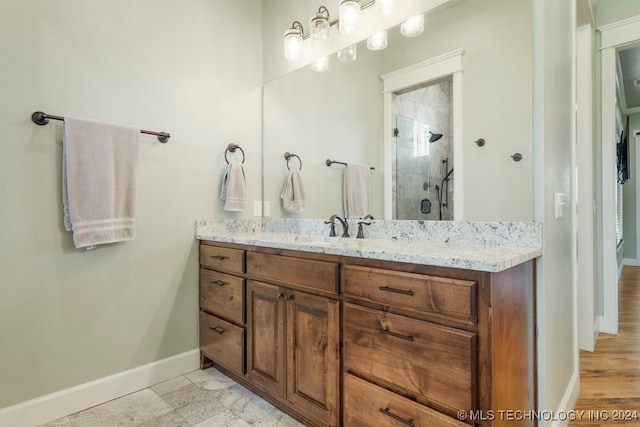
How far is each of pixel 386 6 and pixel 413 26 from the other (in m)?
0.23

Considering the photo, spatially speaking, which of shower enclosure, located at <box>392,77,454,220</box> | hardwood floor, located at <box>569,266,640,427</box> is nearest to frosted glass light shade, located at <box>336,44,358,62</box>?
shower enclosure, located at <box>392,77,454,220</box>

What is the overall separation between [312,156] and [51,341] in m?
1.80

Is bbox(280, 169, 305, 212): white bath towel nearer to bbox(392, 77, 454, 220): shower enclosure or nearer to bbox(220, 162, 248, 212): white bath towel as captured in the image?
bbox(220, 162, 248, 212): white bath towel

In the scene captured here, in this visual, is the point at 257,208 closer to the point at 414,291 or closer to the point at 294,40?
the point at 294,40

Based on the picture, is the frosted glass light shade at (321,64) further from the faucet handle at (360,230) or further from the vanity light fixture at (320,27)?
the faucet handle at (360,230)

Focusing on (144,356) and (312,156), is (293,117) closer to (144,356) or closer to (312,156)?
(312,156)

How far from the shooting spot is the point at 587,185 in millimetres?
2535

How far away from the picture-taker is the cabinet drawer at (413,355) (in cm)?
105

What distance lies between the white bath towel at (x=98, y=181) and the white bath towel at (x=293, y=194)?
986 millimetres

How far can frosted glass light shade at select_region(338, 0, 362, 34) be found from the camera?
2018 millimetres

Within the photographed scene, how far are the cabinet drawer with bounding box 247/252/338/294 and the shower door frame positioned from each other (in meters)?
0.63

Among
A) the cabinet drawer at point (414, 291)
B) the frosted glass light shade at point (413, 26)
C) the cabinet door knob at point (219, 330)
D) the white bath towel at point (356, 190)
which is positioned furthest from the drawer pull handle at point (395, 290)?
the frosted glass light shade at point (413, 26)

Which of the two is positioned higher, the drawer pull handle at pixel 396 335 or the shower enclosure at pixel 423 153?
the shower enclosure at pixel 423 153

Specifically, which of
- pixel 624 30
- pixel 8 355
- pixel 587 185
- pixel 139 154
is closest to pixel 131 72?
pixel 139 154
